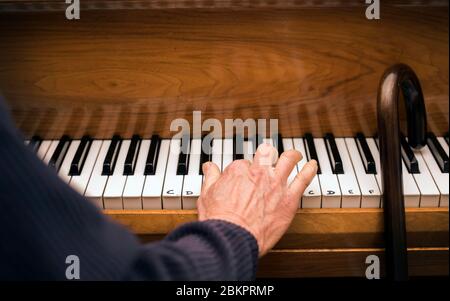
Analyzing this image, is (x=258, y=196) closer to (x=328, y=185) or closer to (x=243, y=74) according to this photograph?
(x=328, y=185)

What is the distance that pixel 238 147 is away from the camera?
1.44 meters

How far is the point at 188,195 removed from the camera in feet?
4.16

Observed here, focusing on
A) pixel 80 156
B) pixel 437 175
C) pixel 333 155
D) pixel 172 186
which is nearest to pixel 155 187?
pixel 172 186

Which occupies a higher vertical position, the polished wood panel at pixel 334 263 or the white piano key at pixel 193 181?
the white piano key at pixel 193 181

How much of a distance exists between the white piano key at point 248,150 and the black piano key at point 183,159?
0.49 feet

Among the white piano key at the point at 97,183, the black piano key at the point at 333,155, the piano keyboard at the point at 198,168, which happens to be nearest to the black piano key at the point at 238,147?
the piano keyboard at the point at 198,168

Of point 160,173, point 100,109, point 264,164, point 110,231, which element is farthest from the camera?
point 100,109

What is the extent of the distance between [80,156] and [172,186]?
276 millimetres

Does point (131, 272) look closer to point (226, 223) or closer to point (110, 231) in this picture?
point (110, 231)

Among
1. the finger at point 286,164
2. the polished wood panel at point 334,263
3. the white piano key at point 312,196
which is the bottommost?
the polished wood panel at point 334,263

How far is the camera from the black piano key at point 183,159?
4.42 ft

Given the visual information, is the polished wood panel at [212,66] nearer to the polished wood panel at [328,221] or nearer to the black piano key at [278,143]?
the black piano key at [278,143]

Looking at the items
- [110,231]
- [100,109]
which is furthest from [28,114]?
[110,231]
